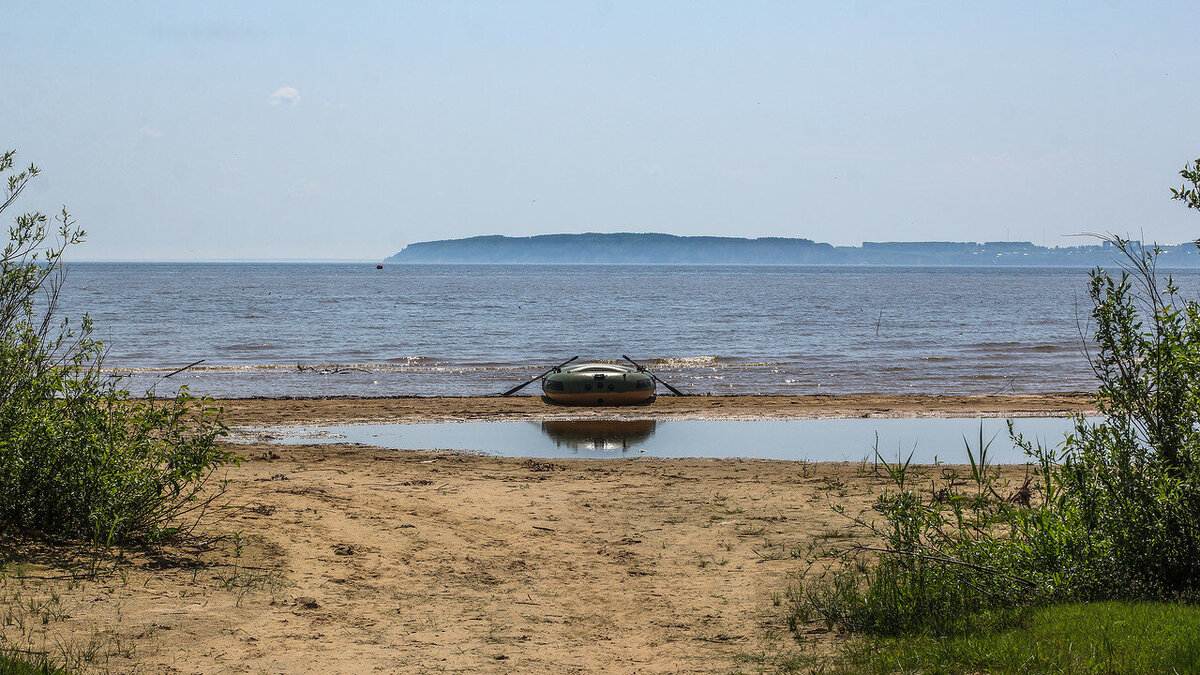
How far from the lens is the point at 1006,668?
5477mm

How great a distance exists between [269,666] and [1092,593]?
18.6 ft

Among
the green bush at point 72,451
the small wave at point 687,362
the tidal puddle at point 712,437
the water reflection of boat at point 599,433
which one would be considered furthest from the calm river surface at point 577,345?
the water reflection of boat at point 599,433

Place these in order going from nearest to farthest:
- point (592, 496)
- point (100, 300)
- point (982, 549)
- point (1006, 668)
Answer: point (1006, 668) → point (982, 549) → point (592, 496) → point (100, 300)

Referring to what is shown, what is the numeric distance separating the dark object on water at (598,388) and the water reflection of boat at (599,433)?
2162mm

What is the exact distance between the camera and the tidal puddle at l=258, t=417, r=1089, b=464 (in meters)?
16.3

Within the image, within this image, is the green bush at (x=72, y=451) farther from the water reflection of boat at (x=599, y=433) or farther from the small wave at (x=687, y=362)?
the small wave at (x=687, y=362)

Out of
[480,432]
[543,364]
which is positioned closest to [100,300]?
[543,364]

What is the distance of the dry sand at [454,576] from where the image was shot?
650cm

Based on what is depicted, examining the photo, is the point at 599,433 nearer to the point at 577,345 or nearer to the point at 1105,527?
the point at 1105,527

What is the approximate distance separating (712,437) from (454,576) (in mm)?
10339

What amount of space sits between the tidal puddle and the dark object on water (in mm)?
2319

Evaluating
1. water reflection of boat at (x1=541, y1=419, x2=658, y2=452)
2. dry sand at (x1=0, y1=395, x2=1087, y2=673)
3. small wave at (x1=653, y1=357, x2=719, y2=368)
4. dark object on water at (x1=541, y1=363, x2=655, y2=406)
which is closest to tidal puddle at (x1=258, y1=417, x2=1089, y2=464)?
water reflection of boat at (x1=541, y1=419, x2=658, y2=452)

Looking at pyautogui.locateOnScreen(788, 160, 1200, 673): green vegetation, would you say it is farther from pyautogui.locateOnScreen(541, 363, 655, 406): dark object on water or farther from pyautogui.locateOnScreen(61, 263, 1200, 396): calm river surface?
pyautogui.locateOnScreen(541, 363, 655, 406): dark object on water

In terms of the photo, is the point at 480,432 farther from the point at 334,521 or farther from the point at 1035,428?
the point at 1035,428
